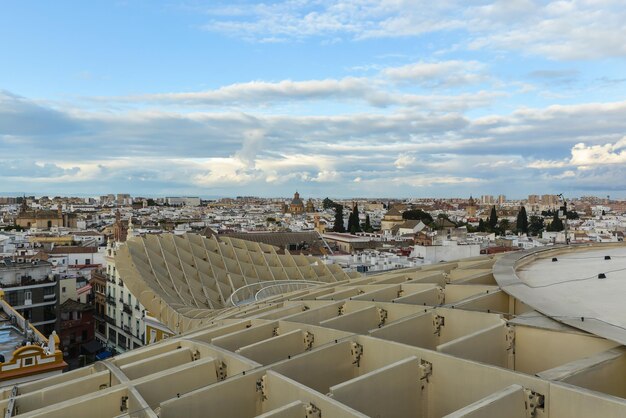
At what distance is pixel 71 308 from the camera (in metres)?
45.7

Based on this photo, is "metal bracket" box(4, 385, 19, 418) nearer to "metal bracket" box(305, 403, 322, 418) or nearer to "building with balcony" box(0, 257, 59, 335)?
"metal bracket" box(305, 403, 322, 418)

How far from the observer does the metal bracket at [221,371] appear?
30.1ft

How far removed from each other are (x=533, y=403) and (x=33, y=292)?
4051cm

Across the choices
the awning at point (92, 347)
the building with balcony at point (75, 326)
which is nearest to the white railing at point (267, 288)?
the awning at point (92, 347)

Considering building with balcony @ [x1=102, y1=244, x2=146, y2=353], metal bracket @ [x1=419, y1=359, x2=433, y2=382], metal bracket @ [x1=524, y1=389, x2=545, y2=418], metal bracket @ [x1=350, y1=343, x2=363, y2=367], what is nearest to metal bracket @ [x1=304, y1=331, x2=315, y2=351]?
metal bracket @ [x1=350, y1=343, x2=363, y2=367]

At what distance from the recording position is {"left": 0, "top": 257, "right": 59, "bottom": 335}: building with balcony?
3812cm

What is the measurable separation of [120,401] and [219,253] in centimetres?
2819

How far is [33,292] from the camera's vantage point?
38.9 m

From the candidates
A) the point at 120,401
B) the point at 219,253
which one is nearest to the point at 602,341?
the point at 120,401

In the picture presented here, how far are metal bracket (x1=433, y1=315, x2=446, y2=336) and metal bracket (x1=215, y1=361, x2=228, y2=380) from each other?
411cm

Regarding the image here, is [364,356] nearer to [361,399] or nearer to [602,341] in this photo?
[361,399]

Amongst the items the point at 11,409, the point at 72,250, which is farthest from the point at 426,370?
the point at 72,250

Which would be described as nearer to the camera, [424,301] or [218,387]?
[218,387]

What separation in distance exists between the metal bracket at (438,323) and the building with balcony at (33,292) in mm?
36365
